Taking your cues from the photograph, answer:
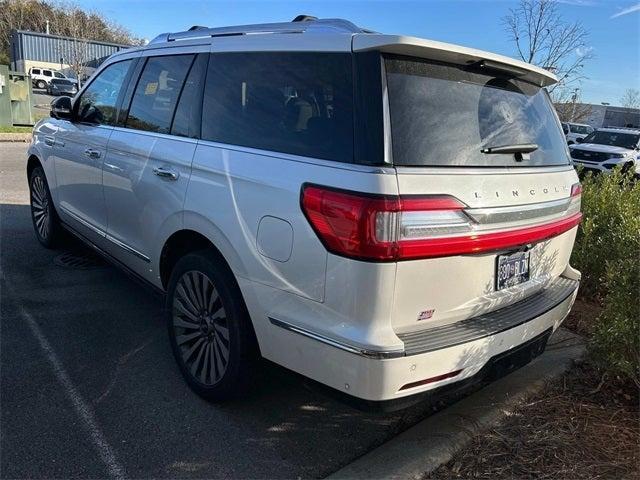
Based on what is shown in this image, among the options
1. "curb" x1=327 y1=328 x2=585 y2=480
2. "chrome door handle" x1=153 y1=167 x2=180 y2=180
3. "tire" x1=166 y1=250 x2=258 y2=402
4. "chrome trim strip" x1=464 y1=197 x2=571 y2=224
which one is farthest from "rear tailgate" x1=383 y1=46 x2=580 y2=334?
"chrome door handle" x1=153 y1=167 x2=180 y2=180

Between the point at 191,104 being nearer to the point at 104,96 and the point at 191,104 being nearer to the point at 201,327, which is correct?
the point at 201,327

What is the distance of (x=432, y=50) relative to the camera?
7.48ft

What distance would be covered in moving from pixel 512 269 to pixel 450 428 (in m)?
0.90

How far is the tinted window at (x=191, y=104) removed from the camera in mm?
3096

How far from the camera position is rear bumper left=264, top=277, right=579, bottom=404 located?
212 centimetres

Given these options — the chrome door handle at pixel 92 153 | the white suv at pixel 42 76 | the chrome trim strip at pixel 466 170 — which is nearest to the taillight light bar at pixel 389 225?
the chrome trim strip at pixel 466 170

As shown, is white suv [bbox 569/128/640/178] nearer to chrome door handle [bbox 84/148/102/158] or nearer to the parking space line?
chrome door handle [bbox 84/148/102/158]

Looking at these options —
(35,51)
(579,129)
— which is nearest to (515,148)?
(579,129)

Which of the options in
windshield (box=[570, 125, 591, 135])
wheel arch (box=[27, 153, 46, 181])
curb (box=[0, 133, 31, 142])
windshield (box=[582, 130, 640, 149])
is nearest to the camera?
wheel arch (box=[27, 153, 46, 181])

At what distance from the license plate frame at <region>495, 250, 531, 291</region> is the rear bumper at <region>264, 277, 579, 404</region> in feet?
0.51

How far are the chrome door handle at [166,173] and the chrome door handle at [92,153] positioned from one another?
3.34 feet

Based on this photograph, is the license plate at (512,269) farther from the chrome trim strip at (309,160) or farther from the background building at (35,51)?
the background building at (35,51)

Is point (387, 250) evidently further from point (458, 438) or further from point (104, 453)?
point (104, 453)

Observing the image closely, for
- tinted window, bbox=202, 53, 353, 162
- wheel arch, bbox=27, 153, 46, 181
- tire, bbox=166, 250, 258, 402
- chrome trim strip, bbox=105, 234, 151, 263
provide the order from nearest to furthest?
tinted window, bbox=202, 53, 353, 162 → tire, bbox=166, 250, 258, 402 → chrome trim strip, bbox=105, 234, 151, 263 → wheel arch, bbox=27, 153, 46, 181
